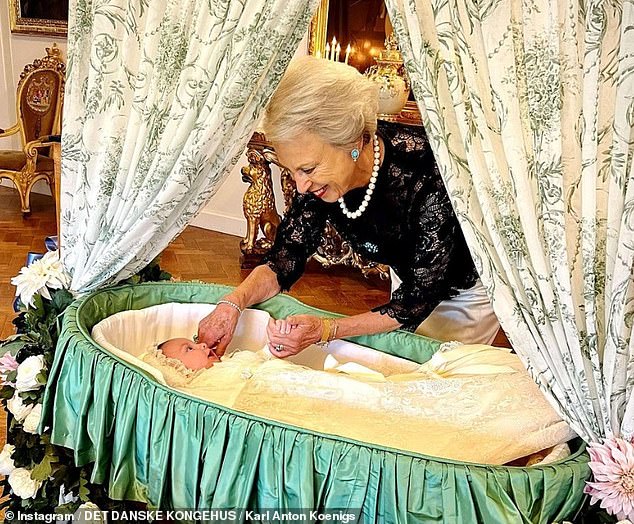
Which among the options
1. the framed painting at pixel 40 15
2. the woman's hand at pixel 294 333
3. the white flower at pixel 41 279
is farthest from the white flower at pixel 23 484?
the framed painting at pixel 40 15

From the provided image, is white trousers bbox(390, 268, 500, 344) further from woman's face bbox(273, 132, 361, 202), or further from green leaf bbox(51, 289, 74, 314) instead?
green leaf bbox(51, 289, 74, 314)

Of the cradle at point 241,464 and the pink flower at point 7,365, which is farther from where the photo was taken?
the pink flower at point 7,365

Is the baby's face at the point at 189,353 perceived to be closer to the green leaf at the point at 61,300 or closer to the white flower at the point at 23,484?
the green leaf at the point at 61,300

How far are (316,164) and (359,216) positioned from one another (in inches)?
10.2

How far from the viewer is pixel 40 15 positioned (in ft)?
20.5

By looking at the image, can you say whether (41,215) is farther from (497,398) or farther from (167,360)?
(497,398)

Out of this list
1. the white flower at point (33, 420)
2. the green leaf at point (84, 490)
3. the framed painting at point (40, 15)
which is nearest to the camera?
the green leaf at point (84, 490)

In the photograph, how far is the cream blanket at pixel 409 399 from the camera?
1.51m

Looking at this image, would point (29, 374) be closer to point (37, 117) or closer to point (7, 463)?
point (7, 463)

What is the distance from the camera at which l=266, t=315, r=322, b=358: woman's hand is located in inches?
77.4

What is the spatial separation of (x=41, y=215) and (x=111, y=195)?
4.32 m

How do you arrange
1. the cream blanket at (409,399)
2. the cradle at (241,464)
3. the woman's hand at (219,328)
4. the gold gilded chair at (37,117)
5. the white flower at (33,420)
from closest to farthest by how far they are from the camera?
the cradle at (241,464), the cream blanket at (409,399), the white flower at (33,420), the woman's hand at (219,328), the gold gilded chair at (37,117)

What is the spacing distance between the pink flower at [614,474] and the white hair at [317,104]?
901mm

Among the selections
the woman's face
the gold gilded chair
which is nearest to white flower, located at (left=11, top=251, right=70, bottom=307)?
the woman's face
